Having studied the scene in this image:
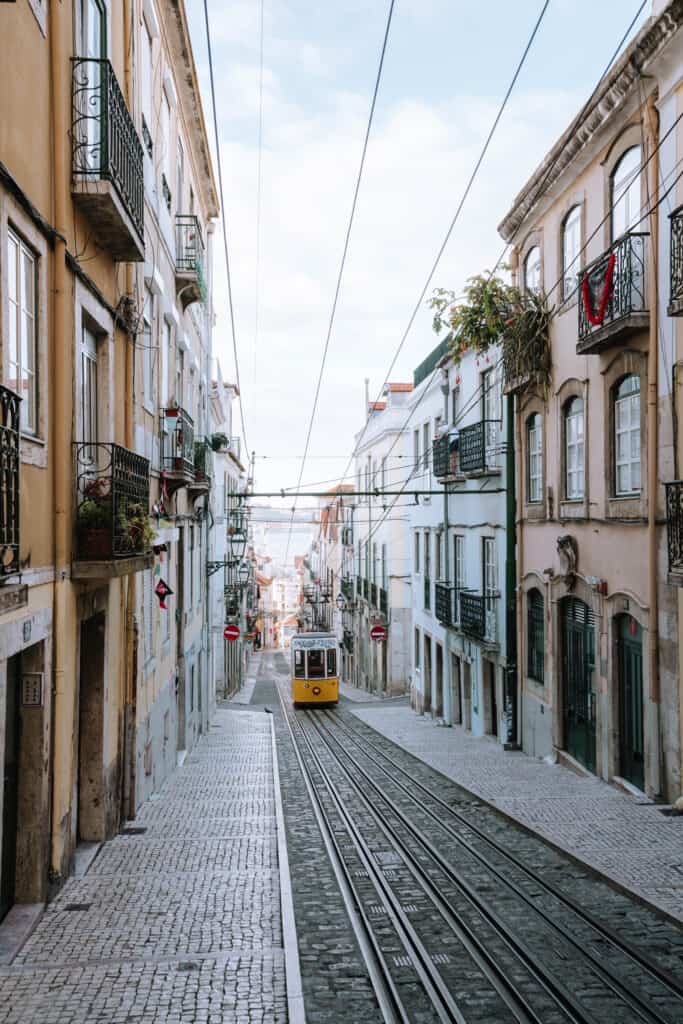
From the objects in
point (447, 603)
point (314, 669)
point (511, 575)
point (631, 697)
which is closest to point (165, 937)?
point (631, 697)

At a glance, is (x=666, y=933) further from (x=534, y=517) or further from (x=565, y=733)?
(x=534, y=517)

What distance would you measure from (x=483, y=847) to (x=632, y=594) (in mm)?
4199

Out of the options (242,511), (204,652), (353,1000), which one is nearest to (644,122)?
(353,1000)

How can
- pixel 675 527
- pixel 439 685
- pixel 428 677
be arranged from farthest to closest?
pixel 428 677 < pixel 439 685 < pixel 675 527

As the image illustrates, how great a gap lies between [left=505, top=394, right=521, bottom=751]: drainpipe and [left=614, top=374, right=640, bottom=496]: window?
5.00 metres

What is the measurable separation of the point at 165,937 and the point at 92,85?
7.73 m

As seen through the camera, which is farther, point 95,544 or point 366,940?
point 95,544

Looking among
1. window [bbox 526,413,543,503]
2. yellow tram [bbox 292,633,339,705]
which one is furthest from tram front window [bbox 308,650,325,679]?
window [bbox 526,413,543,503]

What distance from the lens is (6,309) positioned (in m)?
6.49

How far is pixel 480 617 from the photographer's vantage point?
20.5m

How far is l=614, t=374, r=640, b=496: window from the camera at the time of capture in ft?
42.0

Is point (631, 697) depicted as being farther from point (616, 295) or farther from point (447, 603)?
point (447, 603)

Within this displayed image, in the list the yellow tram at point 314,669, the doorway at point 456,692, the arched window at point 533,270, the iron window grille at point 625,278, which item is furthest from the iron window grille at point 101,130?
the yellow tram at point 314,669

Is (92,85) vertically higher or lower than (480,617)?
higher
